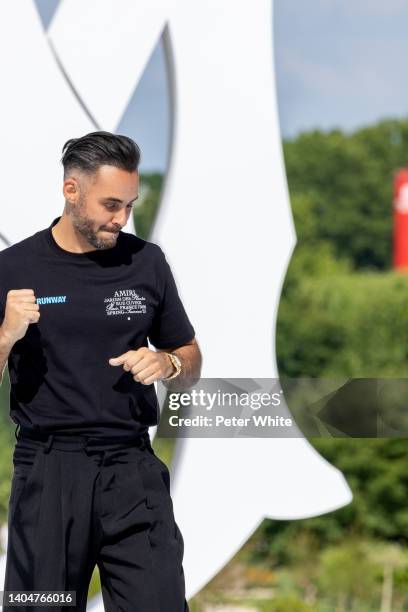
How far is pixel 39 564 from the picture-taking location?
6.20 feet

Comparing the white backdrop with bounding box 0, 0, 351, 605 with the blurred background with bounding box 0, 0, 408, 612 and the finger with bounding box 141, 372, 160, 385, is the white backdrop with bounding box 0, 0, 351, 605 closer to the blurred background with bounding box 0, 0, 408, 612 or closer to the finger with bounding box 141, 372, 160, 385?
the blurred background with bounding box 0, 0, 408, 612

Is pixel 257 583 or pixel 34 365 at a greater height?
pixel 34 365

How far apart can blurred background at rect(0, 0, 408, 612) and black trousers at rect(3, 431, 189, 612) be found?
96 cm

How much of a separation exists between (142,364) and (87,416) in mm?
141

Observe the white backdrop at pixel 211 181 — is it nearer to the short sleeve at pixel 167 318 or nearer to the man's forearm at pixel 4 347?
the short sleeve at pixel 167 318

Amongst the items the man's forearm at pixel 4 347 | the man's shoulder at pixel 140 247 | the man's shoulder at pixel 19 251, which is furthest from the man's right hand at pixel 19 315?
the man's shoulder at pixel 140 247

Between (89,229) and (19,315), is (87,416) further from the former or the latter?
(89,229)

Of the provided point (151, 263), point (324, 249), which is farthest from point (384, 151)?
point (151, 263)

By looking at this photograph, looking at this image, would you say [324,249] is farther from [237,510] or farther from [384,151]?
[237,510]

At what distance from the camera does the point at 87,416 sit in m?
1.85

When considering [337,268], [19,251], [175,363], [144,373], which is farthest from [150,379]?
[337,268]

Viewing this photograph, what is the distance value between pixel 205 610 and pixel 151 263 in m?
1.51

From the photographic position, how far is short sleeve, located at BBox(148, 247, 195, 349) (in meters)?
1.98

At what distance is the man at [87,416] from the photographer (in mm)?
1868
